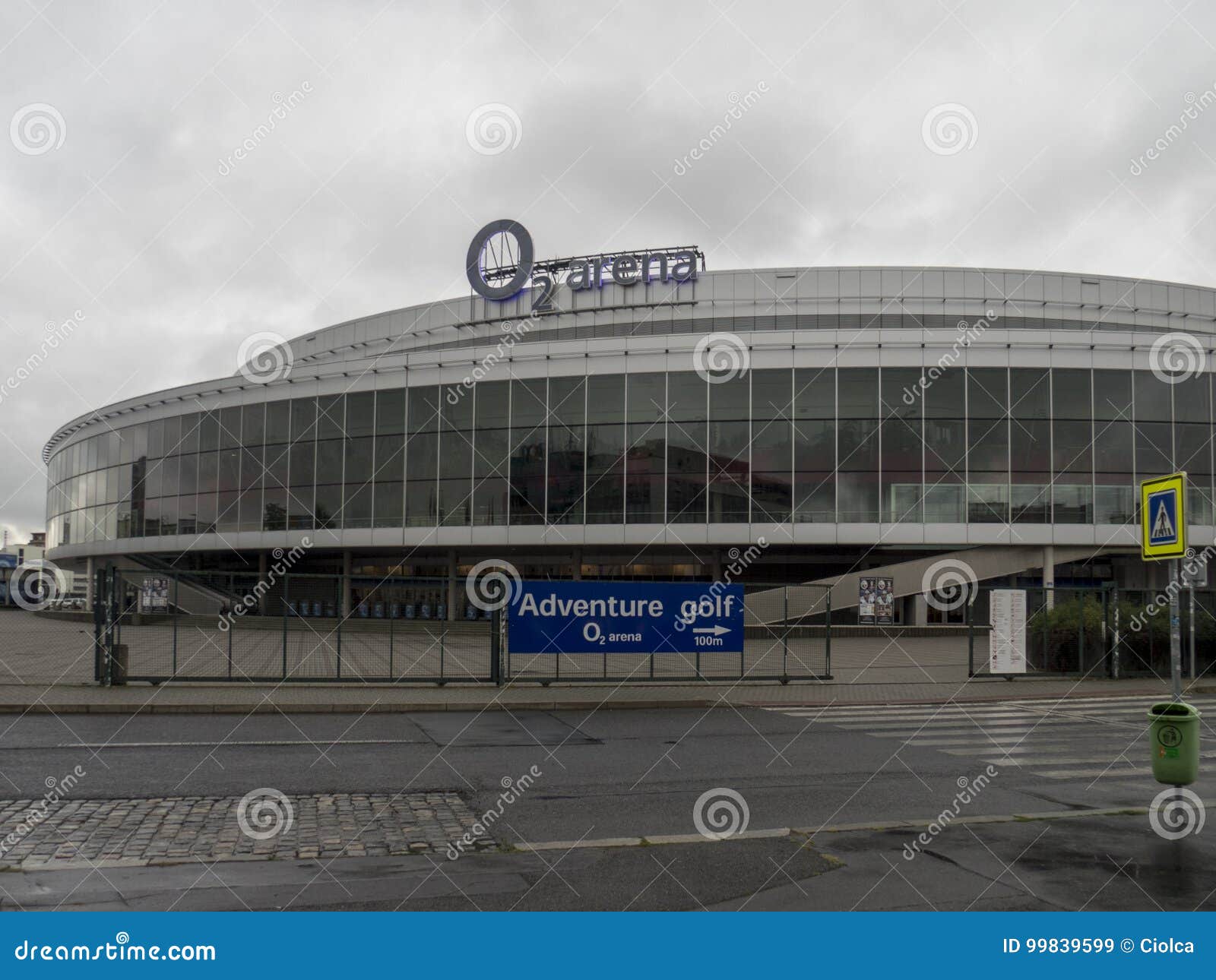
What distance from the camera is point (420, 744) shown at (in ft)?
42.1

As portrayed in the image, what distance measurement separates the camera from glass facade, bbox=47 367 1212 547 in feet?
128

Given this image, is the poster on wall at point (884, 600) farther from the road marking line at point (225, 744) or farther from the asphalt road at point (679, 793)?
the road marking line at point (225, 744)

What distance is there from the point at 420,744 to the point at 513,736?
4.62 ft

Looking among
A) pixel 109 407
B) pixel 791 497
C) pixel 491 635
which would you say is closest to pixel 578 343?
pixel 791 497

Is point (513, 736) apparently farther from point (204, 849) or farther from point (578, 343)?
point (578, 343)

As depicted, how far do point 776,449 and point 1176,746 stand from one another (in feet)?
104

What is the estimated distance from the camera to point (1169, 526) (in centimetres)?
888

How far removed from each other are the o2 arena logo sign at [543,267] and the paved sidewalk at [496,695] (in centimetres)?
3371

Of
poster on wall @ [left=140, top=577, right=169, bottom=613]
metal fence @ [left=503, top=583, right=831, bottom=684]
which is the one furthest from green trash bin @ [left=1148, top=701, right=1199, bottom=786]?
poster on wall @ [left=140, top=577, right=169, bottom=613]

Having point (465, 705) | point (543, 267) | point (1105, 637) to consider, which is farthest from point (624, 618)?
point (543, 267)

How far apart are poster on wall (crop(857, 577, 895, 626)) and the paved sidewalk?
1604 cm

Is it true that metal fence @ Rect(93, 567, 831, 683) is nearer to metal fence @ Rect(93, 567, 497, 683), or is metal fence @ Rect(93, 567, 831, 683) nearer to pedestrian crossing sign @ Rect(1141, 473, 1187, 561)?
metal fence @ Rect(93, 567, 497, 683)

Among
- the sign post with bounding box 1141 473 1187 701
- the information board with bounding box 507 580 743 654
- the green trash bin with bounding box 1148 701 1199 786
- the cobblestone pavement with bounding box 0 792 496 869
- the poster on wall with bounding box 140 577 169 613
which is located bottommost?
the cobblestone pavement with bounding box 0 792 496 869

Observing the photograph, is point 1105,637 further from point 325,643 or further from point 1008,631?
point 325,643
